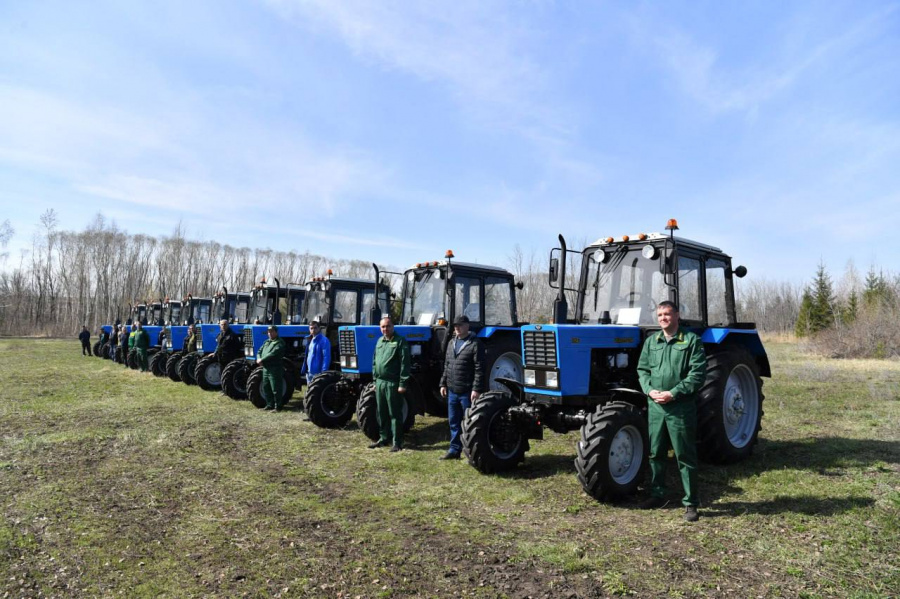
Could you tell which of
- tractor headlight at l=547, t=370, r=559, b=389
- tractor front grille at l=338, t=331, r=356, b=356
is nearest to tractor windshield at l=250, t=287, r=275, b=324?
tractor front grille at l=338, t=331, r=356, b=356

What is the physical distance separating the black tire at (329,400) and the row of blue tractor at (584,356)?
0.05ft

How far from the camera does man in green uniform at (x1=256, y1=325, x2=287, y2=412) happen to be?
9.88 metres

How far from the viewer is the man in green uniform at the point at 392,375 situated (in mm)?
6965

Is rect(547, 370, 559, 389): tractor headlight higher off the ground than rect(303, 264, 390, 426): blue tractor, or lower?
lower

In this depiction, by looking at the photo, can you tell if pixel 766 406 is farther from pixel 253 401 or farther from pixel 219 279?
pixel 219 279

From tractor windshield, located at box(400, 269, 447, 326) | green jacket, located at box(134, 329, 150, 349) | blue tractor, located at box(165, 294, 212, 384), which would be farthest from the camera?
green jacket, located at box(134, 329, 150, 349)

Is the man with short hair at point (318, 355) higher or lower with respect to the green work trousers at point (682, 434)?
higher

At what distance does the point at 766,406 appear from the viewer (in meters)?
10.2

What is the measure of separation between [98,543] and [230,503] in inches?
43.4

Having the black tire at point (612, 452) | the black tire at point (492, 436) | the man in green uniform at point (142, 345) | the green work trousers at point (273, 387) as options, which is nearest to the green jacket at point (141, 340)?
the man in green uniform at point (142, 345)

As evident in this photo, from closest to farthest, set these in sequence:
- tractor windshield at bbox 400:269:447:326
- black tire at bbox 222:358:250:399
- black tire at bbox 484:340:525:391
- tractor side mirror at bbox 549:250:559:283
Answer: tractor side mirror at bbox 549:250:559:283 → black tire at bbox 484:340:525:391 → tractor windshield at bbox 400:269:447:326 → black tire at bbox 222:358:250:399

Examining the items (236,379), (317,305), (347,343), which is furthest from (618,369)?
(236,379)

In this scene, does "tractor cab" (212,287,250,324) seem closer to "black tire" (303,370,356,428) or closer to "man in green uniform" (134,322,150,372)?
"man in green uniform" (134,322,150,372)

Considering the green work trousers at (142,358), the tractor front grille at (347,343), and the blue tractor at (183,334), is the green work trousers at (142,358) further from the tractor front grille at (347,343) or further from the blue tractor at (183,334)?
Result: the tractor front grille at (347,343)
